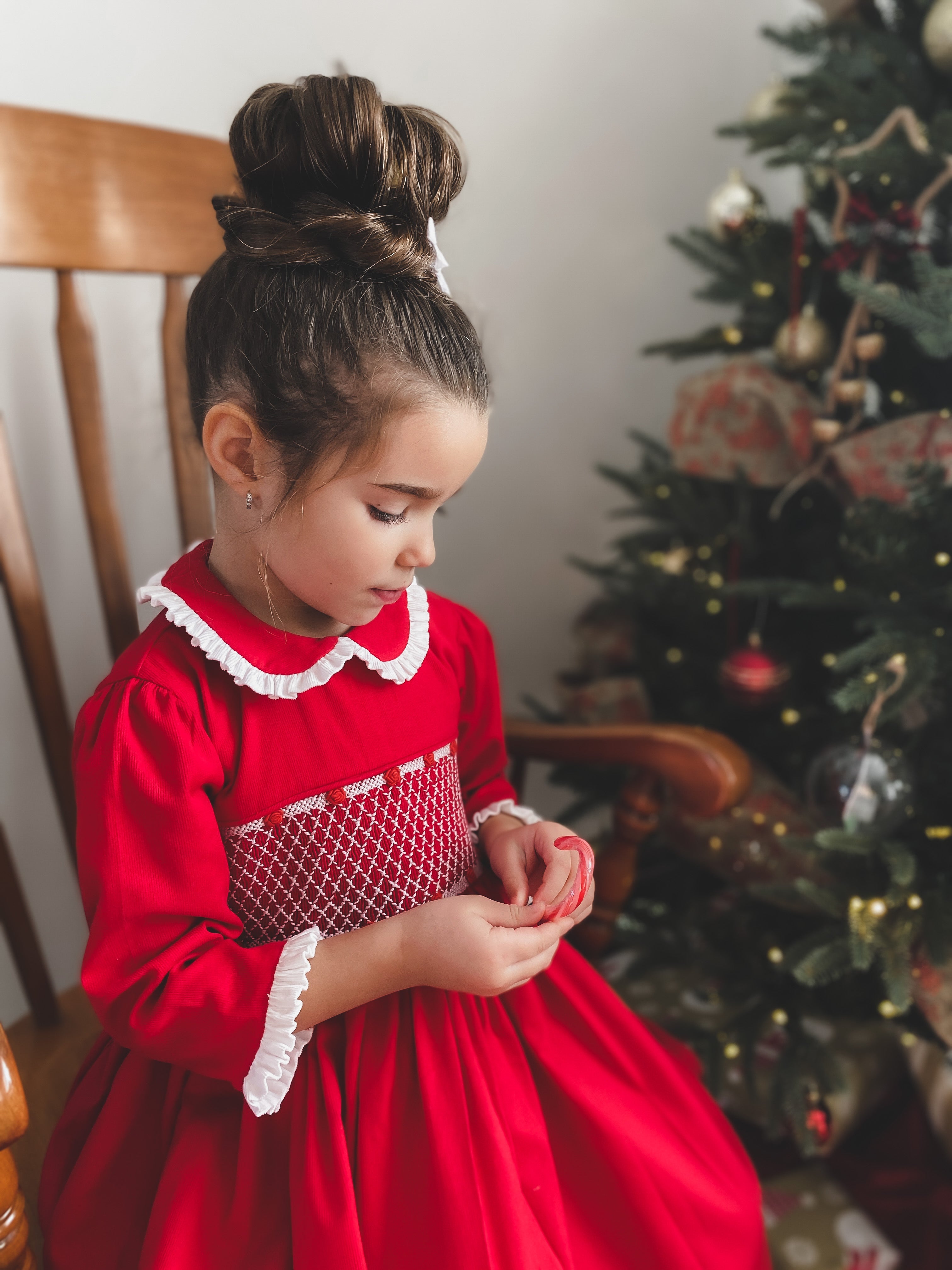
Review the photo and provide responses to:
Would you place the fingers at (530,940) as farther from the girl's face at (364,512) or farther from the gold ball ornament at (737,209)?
the gold ball ornament at (737,209)

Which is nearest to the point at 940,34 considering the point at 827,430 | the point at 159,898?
the point at 827,430

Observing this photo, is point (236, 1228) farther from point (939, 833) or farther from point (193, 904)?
point (939, 833)

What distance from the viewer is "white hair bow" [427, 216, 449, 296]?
0.57 m

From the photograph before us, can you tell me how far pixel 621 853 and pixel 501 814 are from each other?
0.13m

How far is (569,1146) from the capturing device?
2.10ft

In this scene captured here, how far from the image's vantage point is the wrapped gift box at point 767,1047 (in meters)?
1.01

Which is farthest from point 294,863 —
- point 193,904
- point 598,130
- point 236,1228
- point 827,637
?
point 598,130

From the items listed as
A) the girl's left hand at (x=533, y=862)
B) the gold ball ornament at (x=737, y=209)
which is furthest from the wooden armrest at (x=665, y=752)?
the gold ball ornament at (x=737, y=209)

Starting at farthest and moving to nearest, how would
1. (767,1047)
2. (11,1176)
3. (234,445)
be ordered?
(767,1047), (234,445), (11,1176)

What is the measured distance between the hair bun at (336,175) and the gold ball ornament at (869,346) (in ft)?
1.69

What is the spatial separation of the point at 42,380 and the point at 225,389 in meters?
0.41

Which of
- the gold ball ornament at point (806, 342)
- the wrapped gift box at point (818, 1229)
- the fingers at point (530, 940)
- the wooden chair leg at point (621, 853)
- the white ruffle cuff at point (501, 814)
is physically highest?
the gold ball ornament at point (806, 342)

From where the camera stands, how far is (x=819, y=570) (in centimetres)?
104

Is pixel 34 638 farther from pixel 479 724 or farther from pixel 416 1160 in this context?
pixel 416 1160
